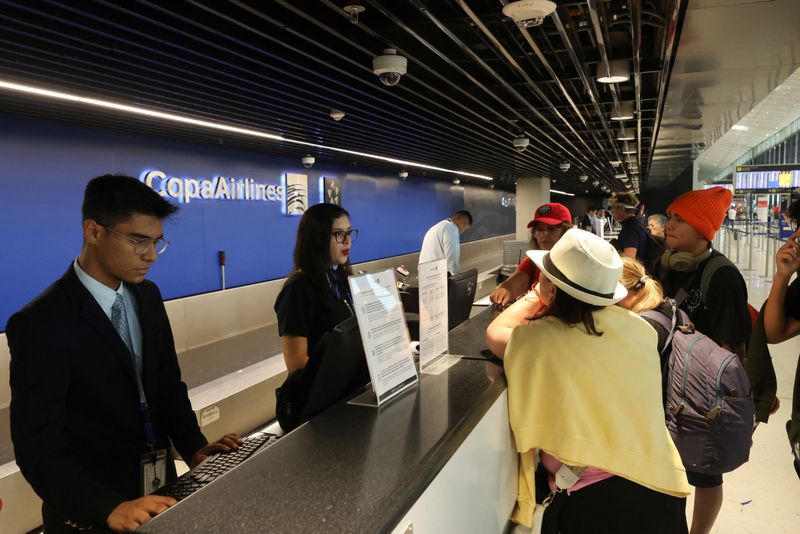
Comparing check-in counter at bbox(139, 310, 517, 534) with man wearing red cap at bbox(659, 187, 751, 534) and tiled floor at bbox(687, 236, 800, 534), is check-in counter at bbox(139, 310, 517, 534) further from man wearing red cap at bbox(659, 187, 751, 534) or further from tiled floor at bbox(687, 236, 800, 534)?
tiled floor at bbox(687, 236, 800, 534)

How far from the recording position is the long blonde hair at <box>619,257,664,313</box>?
2.00 metres

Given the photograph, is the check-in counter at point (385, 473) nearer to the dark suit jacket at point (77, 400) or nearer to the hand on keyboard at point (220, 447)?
the hand on keyboard at point (220, 447)

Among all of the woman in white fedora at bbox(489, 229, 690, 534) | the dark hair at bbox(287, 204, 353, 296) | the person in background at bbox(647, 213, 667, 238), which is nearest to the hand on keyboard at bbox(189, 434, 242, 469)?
the woman in white fedora at bbox(489, 229, 690, 534)

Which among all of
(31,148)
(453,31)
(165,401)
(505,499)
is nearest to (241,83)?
(453,31)

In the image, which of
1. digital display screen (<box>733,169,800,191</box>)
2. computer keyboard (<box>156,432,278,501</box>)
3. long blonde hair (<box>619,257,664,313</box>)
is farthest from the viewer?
digital display screen (<box>733,169,800,191</box>)

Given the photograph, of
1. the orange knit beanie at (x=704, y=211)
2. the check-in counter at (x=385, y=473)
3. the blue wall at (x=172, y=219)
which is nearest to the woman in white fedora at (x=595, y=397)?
the check-in counter at (x=385, y=473)

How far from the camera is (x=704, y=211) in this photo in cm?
286

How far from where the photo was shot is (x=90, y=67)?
153 inches

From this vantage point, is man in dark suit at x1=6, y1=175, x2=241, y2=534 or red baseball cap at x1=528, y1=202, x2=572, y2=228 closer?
man in dark suit at x1=6, y1=175, x2=241, y2=534

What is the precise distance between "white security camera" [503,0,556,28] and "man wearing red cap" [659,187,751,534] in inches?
47.9

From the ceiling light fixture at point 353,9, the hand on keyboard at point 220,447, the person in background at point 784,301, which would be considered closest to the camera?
the hand on keyboard at point 220,447

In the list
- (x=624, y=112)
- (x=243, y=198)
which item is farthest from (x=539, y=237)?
(x=243, y=198)

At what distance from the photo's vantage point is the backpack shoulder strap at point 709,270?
8.92 feet

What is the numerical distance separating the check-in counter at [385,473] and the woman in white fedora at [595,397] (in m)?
0.17
